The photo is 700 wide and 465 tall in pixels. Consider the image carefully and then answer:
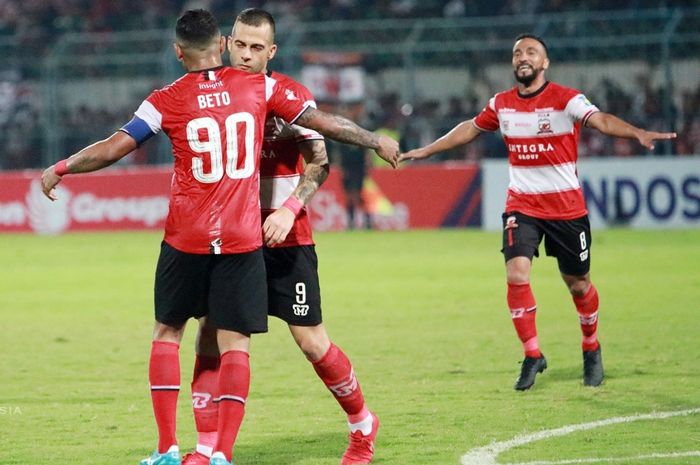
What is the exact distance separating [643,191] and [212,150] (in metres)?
17.5

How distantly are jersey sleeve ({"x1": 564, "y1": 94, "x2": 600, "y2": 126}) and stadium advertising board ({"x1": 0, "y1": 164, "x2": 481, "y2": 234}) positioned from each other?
1442cm

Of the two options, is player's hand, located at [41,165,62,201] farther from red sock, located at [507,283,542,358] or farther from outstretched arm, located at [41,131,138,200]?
red sock, located at [507,283,542,358]

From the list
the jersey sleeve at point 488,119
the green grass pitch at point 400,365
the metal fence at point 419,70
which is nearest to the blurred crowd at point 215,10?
the metal fence at point 419,70

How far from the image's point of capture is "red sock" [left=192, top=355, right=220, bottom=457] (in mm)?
6434

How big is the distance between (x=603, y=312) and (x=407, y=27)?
13.5 metres

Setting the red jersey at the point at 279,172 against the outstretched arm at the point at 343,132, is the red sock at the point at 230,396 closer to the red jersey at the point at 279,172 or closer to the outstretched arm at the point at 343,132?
the red jersey at the point at 279,172

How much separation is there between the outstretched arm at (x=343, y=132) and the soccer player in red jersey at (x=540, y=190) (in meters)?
2.78

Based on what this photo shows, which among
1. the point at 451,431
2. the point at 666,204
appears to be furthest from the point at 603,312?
the point at 666,204

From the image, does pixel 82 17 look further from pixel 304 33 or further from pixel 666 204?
pixel 666 204

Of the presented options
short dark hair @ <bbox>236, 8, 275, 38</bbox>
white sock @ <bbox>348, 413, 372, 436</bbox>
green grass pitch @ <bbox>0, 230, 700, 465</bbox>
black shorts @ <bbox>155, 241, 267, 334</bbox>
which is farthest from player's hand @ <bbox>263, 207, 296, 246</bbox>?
green grass pitch @ <bbox>0, 230, 700, 465</bbox>

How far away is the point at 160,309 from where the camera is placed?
20.2ft

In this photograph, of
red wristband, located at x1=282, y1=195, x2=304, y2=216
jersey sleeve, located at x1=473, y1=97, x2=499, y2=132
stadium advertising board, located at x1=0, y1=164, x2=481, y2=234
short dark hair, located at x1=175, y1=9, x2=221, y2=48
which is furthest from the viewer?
stadium advertising board, located at x1=0, y1=164, x2=481, y2=234

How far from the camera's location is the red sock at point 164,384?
6129 millimetres

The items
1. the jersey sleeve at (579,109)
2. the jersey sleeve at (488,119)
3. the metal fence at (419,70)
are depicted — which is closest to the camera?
the jersey sleeve at (579,109)
